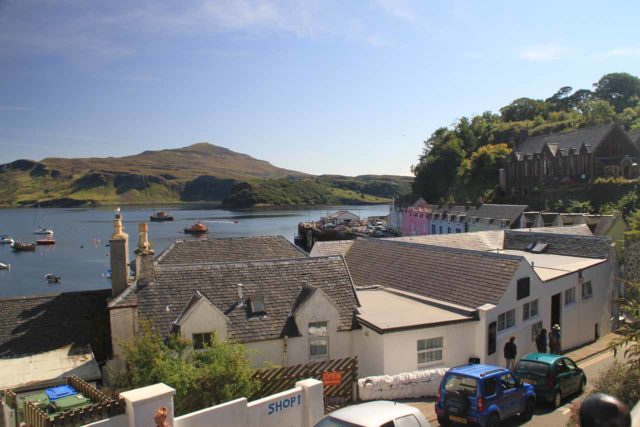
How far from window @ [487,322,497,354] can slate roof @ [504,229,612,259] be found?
1342cm

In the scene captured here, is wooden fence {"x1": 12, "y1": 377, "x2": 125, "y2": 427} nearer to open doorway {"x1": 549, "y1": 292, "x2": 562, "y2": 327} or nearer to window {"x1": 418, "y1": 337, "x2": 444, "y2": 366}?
window {"x1": 418, "y1": 337, "x2": 444, "y2": 366}

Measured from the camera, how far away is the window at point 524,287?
68.9 feet

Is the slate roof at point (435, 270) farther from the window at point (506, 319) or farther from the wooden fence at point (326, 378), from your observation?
the wooden fence at point (326, 378)

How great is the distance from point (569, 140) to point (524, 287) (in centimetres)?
A: 7048

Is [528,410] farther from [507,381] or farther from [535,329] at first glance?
[535,329]

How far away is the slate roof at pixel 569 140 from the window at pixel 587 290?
56609 mm

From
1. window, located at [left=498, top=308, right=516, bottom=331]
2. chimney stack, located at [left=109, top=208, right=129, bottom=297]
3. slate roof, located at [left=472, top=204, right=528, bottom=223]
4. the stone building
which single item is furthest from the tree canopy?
chimney stack, located at [left=109, top=208, right=129, bottom=297]

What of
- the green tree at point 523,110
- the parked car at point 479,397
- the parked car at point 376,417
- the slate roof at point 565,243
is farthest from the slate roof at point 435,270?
the green tree at point 523,110

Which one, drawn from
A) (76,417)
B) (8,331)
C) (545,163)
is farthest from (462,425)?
(545,163)

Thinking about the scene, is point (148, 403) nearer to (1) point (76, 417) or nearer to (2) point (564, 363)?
(1) point (76, 417)

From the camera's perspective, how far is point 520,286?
21.0 meters

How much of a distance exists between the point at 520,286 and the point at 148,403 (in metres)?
16.0

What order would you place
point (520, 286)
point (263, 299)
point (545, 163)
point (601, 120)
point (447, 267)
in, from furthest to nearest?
point (601, 120) → point (545, 163) → point (447, 267) → point (520, 286) → point (263, 299)

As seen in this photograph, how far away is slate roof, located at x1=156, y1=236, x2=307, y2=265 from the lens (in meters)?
26.2
